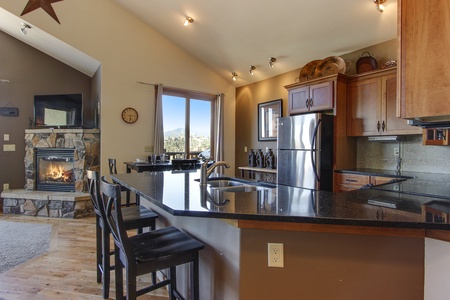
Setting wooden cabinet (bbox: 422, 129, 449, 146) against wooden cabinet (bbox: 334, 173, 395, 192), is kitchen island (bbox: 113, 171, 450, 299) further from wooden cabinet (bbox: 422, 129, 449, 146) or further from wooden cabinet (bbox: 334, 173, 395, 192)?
wooden cabinet (bbox: 334, 173, 395, 192)

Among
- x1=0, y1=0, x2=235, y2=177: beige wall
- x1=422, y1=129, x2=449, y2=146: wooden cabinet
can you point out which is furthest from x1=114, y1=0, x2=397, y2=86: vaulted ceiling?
x1=422, y1=129, x2=449, y2=146: wooden cabinet

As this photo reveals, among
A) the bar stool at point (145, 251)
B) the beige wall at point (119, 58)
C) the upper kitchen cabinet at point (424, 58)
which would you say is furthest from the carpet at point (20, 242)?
the upper kitchen cabinet at point (424, 58)

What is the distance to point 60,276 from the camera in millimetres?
2504

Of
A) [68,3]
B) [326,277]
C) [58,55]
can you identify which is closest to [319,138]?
[326,277]

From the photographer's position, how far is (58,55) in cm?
516

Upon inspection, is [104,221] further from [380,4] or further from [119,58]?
[119,58]

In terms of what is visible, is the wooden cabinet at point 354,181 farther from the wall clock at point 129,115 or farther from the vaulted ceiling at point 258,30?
the wall clock at point 129,115

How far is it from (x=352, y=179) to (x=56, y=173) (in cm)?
514

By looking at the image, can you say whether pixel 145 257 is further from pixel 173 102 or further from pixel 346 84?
pixel 173 102

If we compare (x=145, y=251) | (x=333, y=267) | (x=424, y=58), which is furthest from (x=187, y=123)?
(x=424, y=58)

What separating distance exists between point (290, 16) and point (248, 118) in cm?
264

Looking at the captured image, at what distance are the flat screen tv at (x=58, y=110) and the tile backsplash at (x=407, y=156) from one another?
16.5 ft

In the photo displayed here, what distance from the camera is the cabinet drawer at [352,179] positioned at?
3.36m

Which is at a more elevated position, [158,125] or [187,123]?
[187,123]
